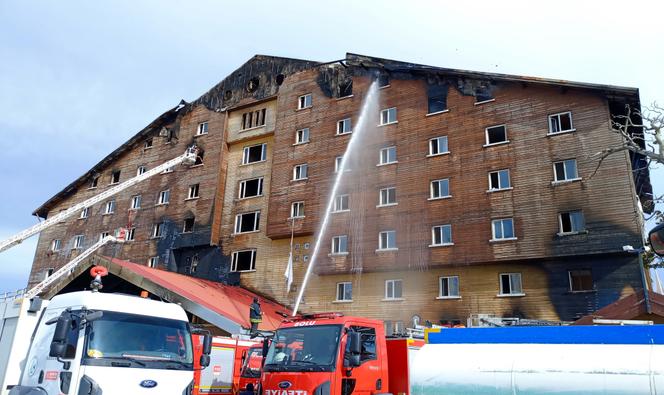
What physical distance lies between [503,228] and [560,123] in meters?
6.42

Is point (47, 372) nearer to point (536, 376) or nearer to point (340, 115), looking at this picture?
point (536, 376)

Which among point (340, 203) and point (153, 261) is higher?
point (340, 203)

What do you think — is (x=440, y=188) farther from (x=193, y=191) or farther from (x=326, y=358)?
(x=193, y=191)

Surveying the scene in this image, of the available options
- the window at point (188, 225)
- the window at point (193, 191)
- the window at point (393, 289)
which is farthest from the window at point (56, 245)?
the window at point (393, 289)

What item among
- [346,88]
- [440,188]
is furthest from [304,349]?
[346,88]

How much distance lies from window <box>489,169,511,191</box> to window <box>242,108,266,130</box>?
1868cm

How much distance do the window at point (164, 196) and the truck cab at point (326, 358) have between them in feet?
104

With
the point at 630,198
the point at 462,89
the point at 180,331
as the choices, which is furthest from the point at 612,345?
the point at 462,89

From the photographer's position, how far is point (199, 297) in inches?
981

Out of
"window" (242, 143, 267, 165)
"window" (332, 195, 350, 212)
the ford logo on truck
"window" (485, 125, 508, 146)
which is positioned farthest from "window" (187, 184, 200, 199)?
the ford logo on truck

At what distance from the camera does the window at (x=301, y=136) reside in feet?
115

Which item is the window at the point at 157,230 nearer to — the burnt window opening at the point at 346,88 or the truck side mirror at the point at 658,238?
the burnt window opening at the point at 346,88

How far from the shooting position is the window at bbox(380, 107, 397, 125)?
3203 centimetres

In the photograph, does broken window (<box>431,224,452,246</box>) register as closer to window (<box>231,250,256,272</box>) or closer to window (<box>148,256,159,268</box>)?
window (<box>231,250,256,272</box>)
